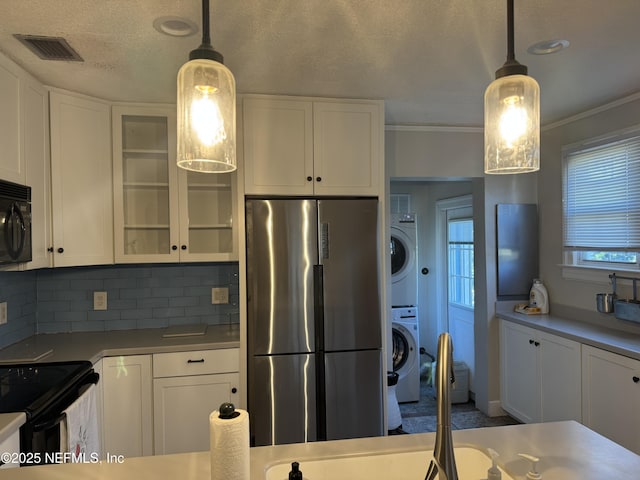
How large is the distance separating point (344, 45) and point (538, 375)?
2634 millimetres

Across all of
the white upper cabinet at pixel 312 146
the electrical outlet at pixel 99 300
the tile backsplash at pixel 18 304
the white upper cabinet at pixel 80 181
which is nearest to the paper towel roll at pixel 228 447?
the white upper cabinet at pixel 312 146

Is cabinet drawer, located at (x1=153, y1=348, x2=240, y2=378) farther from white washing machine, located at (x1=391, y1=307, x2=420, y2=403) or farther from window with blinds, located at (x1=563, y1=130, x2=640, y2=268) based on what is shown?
window with blinds, located at (x1=563, y1=130, x2=640, y2=268)

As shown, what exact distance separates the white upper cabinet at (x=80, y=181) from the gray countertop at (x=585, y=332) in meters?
2.98

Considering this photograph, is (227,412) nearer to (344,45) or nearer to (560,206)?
(344,45)

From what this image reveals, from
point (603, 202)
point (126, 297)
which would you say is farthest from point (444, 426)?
point (603, 202)

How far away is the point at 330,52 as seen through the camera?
2078mm

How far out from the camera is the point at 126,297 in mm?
3059

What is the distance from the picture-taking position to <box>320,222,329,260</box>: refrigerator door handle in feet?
8.87

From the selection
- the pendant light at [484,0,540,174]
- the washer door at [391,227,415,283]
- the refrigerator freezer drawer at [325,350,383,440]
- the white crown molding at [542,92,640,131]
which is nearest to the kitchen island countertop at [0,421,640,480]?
the pendant light at [484,0,540,174]

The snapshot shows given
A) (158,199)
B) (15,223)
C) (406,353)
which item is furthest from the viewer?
(406,353)

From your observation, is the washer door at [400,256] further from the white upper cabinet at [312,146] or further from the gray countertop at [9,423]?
the gray countertop at [9,423]

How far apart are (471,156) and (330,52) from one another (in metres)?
1.93

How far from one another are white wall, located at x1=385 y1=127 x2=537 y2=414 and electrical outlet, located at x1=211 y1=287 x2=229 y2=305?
5.11 ft

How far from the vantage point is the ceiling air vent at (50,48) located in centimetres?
190
